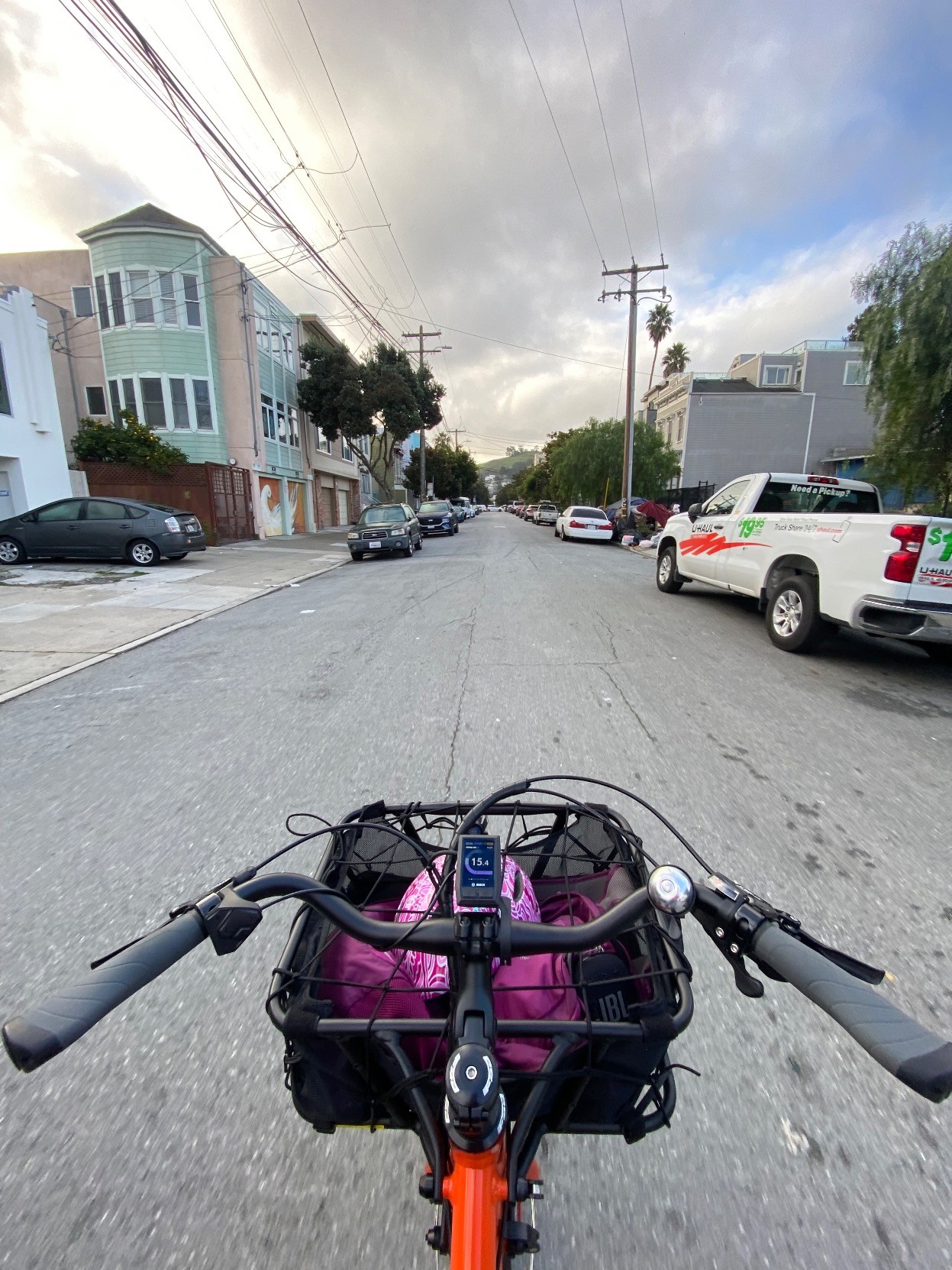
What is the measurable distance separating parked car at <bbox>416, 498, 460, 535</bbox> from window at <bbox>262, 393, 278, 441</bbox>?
670 centimetres

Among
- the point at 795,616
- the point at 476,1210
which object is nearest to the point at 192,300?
the point at 795,616

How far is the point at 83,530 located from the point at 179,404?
9.43 metres

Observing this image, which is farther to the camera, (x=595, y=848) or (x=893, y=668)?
(x=893, y=668)

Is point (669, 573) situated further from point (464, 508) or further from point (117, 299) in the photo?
point (464, 508)

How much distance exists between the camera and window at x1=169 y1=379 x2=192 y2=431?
66.3ft

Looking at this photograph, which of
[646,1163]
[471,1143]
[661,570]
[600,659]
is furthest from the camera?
[661,570]

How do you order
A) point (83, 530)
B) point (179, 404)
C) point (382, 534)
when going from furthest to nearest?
point (179, 404) < point (382, 534) < point (83, 530)

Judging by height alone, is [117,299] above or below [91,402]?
above

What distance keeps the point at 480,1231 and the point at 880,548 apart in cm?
586

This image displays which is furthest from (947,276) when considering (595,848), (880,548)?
(595,848)

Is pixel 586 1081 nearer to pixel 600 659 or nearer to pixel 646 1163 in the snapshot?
pixel 646 1163

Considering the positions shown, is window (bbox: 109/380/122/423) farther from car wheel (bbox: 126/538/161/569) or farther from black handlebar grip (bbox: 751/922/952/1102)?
black handlebar grip (bbox: 751/922/952/1102)

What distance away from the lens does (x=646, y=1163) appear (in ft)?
5.14

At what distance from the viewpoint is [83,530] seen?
13.0m
